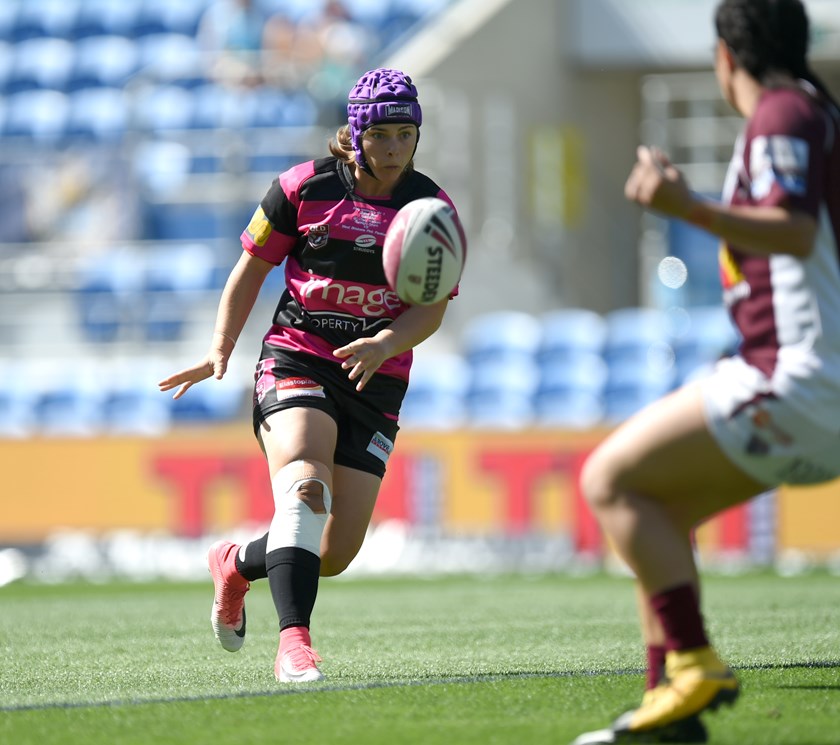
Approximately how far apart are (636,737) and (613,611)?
14.5 feet

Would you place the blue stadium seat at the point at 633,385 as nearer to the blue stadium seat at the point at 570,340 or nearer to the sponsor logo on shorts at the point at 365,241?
the blue stadium seat at the point at 570,340

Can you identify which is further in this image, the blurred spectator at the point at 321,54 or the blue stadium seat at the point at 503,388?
the blurred spectator at the point at 321,54

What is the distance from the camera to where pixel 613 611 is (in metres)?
8.14

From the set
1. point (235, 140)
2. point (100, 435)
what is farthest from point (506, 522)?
point (235, 140)

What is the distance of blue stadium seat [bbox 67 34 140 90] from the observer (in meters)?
17.3

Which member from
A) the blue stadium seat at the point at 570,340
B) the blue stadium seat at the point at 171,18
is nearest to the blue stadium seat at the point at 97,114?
the blue stadium seat at the point at 171,18

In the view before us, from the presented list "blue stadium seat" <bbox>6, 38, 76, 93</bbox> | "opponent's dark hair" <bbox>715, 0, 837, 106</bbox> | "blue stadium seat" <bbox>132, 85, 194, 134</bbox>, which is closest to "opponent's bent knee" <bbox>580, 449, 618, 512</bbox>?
"opponent's dark hair" <bbox>715, 0, 837, 106</bbox>

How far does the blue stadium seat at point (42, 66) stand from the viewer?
17531 millimetres

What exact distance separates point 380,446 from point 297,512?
0.63 m

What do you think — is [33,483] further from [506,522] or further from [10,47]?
[10,47]

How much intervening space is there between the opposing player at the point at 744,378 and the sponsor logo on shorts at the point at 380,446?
1.88 meters

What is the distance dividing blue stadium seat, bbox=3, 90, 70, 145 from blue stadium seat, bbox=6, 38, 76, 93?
21 cm

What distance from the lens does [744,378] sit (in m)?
3.72

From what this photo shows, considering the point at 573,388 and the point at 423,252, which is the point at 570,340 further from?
the point at 423,252
